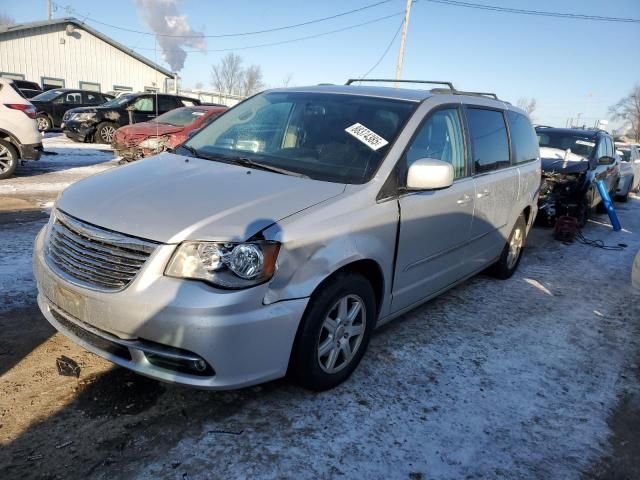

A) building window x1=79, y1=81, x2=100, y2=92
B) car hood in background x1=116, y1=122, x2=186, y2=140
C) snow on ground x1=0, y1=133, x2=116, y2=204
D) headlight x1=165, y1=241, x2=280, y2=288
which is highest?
building window x1=79, y1=81, x2=100, y2=92

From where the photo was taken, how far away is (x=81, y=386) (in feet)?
9.14

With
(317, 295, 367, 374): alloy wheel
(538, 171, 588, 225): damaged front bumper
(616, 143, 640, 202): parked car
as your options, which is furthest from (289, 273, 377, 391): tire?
(616, 143, 640, 202): parked car

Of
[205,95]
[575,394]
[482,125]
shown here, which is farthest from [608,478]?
[205,95]

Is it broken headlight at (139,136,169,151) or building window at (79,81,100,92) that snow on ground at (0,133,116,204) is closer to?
broken headlight at (139,136,169,151)

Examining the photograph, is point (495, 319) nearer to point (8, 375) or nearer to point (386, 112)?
point (386, 112)

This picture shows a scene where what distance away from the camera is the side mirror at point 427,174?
304cm

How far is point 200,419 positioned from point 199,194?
3.97 ft

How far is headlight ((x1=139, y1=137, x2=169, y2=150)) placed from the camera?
9945mm

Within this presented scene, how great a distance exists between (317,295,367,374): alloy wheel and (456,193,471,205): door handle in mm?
1308

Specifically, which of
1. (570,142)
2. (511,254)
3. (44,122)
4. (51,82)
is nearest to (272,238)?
(511,254)

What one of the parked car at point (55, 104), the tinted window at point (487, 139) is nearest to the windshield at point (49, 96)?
the parked car at point (55, 104)

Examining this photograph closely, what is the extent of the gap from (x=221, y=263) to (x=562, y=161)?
787cm

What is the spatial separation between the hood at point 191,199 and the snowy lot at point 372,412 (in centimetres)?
99

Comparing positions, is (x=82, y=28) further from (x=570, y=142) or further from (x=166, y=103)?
(x=570, y=142)
